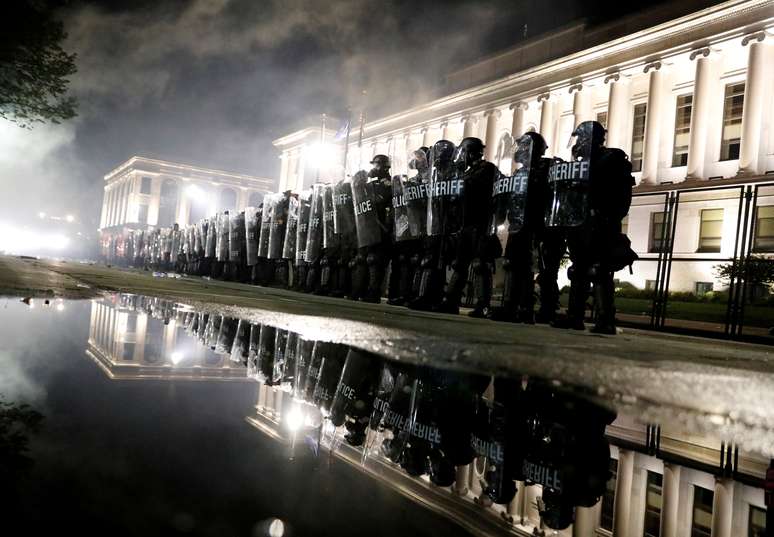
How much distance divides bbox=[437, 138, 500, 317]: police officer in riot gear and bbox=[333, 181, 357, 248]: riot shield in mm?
2377

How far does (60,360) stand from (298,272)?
1015cm

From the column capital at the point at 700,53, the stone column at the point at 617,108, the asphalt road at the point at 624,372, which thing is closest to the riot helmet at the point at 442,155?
the asphalt road at the point at 624,372

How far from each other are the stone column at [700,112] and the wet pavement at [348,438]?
90.1ft

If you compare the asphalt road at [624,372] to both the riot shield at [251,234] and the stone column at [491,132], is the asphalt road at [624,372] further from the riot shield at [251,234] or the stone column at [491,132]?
the stone column at [491,132]

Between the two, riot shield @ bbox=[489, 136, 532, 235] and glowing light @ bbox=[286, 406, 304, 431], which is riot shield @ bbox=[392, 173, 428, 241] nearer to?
riot shield @ bbox=[489, 136, 532, 235]

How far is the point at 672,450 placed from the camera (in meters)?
1.27

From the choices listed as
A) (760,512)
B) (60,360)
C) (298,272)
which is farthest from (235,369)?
(298,272)

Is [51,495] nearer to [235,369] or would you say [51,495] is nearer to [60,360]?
[60,360]

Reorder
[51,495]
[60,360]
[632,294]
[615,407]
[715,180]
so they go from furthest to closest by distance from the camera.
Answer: [715,180], [632,294], [615,407], [60,360], [51,495]

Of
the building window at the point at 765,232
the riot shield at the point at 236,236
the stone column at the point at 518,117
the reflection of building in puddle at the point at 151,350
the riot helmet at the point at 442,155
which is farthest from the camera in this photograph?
the stone column at the point at 518,117

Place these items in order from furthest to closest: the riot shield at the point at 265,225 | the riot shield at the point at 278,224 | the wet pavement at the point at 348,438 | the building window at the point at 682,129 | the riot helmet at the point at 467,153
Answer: the building window at the point at 682,129, the riot shield at the point at 265,225, the riot shield at the point at 278,224, the riot helmet at the point at 467,153, the wet pavement at the point at 348,438

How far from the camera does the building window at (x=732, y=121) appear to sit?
25.3 m

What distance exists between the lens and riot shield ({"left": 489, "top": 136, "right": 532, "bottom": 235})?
5809mm

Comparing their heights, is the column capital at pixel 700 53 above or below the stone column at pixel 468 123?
above
